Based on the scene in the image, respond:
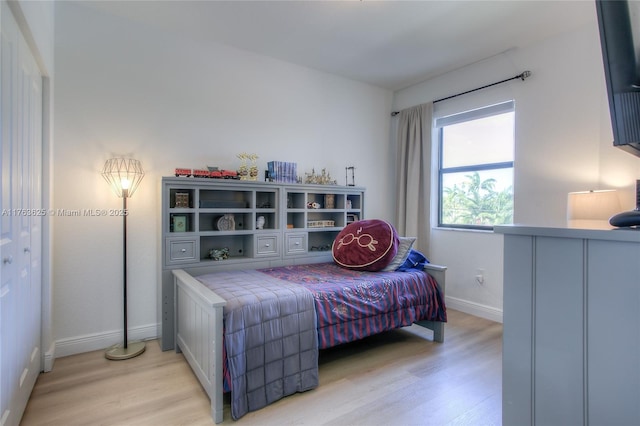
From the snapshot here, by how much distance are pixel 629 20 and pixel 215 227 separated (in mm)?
2997

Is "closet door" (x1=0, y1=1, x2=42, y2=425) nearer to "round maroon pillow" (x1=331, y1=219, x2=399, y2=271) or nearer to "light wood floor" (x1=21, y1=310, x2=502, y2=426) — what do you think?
"light wood floor" (x1=21, y1=310, x2=502, y2=426)

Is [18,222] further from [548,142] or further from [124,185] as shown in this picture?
[548,142]

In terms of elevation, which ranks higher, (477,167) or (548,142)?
(548,142)

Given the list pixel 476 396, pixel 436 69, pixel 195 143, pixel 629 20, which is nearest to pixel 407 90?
pixel 436 69

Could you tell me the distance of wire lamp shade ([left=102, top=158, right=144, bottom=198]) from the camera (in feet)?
8.37

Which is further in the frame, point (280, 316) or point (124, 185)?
point (124, 185)

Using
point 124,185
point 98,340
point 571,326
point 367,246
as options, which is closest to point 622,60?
point 571,326

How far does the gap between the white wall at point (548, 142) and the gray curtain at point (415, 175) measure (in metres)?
0.40

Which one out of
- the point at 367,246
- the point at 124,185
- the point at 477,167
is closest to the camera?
the point at 124,185

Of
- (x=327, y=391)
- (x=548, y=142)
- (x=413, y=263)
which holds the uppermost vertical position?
(x=548, y=142)

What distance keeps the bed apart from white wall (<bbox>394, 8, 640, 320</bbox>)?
3.02 feet

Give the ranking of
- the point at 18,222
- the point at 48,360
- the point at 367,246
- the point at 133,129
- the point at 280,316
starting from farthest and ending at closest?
1. the point at 367,246
2. the point at 133,129
3. the point at 48,360
4. the point at 280,316
5. the point at 18,222

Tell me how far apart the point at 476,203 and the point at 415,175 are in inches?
30.0

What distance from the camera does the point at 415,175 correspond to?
4012 mm
